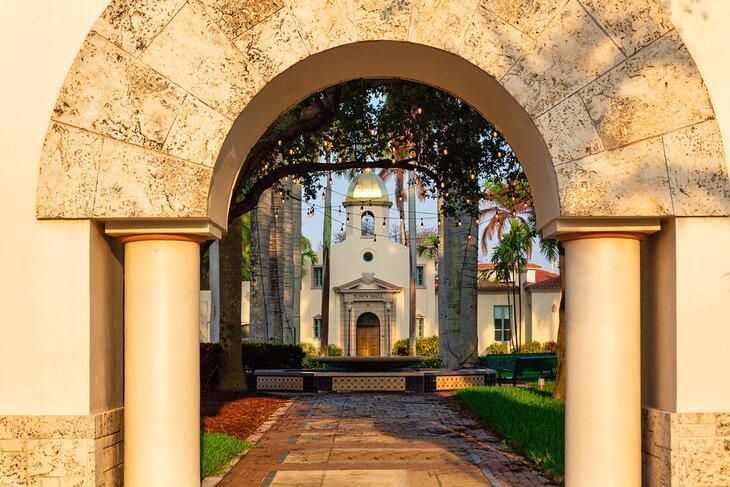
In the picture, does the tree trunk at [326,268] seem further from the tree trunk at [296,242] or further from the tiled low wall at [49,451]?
the tiled low wall at [49,451]

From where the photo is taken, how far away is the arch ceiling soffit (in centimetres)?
657

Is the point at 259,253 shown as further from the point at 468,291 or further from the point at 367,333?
the point at 367,333

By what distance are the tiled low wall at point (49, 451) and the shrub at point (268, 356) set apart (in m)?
18.5

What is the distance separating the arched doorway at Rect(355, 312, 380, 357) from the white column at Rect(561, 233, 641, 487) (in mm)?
43086

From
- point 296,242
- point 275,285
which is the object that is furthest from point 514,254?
point 275,285

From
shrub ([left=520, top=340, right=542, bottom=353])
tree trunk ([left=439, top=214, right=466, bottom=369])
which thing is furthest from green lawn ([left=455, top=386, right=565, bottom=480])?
shrub ([left=520, top=340, right=542, bottom=353])

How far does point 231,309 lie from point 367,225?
33348mm

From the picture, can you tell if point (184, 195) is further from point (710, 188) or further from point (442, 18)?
point (710, 188)

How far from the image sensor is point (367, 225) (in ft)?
170

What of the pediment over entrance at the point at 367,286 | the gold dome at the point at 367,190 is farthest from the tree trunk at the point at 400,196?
the pediment over entrance at the point at 367,286

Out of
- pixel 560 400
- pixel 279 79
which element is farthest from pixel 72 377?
pixel 560 400

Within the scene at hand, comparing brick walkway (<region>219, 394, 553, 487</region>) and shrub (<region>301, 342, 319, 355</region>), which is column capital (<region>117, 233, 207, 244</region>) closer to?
brick walkway (<region>219, 394, 553, 487</region>)

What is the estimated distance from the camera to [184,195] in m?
6.63

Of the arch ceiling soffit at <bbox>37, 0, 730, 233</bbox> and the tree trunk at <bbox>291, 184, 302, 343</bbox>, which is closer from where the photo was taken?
the arch ceiling soffit at <bbox>37, 0, 730, 233</bbox>
